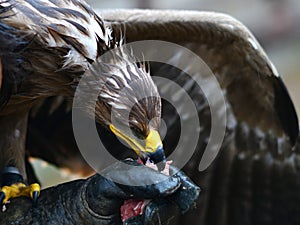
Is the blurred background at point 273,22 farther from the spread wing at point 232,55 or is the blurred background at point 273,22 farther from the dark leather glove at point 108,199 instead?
the dark leather glove at point 108,199

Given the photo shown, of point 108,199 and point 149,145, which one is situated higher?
point 149,145

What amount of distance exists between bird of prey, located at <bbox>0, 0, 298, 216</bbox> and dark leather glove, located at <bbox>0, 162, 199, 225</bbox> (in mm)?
187

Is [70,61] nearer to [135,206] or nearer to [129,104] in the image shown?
[129,104]

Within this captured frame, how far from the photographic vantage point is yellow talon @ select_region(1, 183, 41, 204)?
13.7ft

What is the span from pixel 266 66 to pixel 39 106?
51.2 inches

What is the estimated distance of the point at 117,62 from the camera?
395cm

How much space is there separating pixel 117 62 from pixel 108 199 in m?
0.60

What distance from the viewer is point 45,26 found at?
12.8 feet

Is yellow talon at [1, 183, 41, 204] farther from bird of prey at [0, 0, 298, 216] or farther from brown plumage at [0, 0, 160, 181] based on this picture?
brown plumage at [0, 0, 160, 181]

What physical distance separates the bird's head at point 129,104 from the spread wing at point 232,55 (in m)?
0.74

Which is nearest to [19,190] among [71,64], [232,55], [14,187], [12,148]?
[14,187]

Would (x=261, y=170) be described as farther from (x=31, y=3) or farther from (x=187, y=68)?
(x=31, y=3)

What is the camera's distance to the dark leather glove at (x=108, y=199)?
3.54 metres

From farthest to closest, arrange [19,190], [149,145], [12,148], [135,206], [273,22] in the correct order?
1. [273,22]
2. [12,148]
3. [19,190]
4. [149,145]
5. [135,206]
